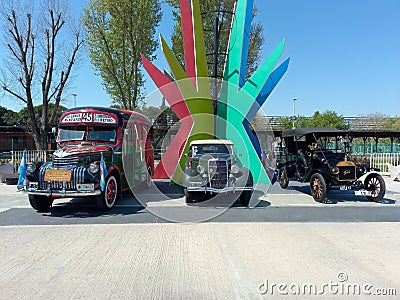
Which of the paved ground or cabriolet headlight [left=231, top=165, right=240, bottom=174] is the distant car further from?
the paved ground

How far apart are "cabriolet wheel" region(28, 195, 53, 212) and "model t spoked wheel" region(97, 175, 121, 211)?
1500 millimetres

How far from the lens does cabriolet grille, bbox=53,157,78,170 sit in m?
7.19

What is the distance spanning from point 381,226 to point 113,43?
1970 cm

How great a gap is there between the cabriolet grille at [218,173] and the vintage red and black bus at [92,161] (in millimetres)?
2443

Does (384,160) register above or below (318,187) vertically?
above

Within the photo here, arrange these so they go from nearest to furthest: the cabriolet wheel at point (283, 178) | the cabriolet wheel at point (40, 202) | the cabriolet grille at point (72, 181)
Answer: the cabriolet grille at point (72, 181)
the cabriolet wheel at point (40, 202)
the cabriolet wheel at point (283, 178)

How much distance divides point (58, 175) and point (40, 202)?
113 cm

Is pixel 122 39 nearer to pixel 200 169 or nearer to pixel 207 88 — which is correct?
pixel 207 88

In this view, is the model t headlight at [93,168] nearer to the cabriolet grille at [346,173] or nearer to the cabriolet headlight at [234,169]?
the cabriolet headlight at [234,169]

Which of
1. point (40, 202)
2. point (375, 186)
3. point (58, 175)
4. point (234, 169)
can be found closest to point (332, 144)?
point (375, 186)

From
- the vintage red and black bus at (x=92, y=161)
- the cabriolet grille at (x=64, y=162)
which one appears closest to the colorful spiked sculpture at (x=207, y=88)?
the vintage red and black bus at (x=92, y=161)

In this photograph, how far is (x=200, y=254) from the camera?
4637mm

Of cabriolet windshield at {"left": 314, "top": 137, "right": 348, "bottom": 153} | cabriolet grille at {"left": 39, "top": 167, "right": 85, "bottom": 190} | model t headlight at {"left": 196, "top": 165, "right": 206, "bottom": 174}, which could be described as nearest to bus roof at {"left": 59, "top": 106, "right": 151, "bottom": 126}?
cabriolet grille at {"left": 39, "top": 167, "right": 85, "bottom": 190}

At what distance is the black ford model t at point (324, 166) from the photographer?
8562 mm
